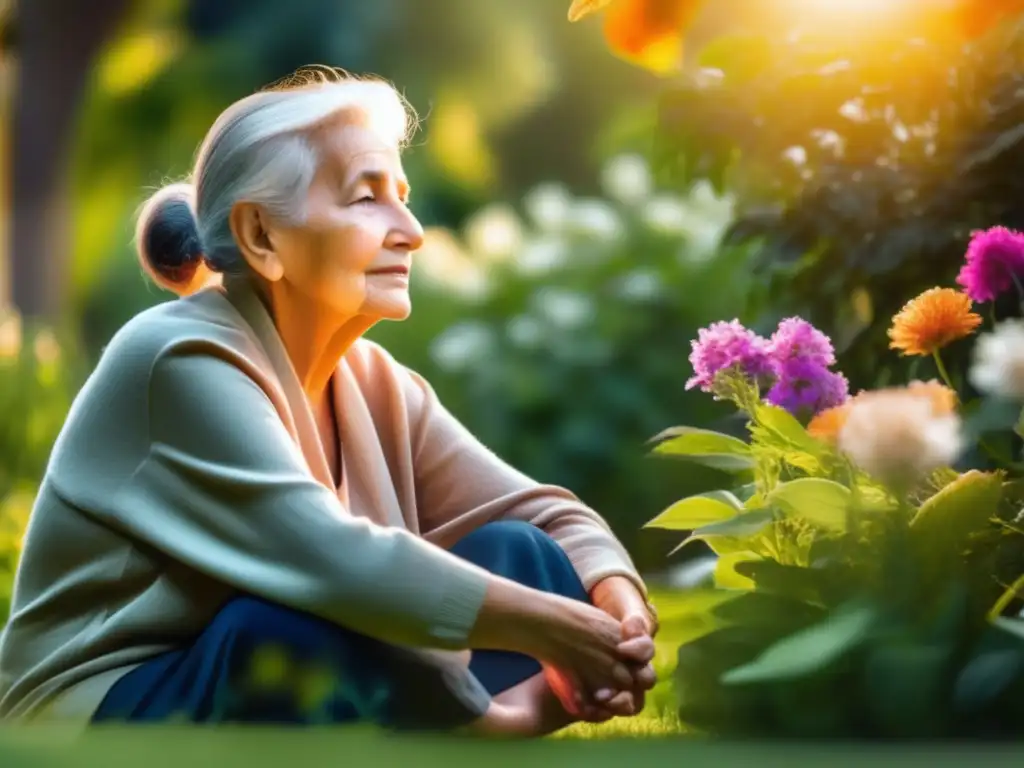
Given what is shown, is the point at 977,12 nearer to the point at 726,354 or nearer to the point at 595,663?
the point at 726,354

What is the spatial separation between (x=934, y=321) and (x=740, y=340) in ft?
1.09

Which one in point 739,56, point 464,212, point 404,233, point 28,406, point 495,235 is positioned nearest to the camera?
point 404,233

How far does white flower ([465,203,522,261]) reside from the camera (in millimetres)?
6602

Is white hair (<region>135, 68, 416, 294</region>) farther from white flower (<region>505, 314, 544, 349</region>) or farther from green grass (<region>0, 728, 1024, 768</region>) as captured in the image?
white flower (<region>505, 314, 544, 349</region>)

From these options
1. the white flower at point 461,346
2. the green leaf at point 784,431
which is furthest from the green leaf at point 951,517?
the white flower at point 461,346

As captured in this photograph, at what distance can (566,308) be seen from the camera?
6184 mm

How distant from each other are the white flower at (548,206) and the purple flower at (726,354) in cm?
367

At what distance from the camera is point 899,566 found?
2.49 metres

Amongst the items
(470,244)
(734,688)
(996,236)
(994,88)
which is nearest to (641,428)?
(470,244)

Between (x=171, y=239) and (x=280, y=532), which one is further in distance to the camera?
(x=171, y=239)

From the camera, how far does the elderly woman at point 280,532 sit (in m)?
2.30

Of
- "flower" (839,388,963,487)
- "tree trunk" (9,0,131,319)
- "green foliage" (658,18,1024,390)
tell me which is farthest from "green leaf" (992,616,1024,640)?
"tree trunk" (9,0,131,319)

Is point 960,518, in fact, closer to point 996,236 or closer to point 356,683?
point 996,236

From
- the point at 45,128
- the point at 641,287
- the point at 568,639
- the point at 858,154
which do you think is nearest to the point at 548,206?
the point at 641,287
